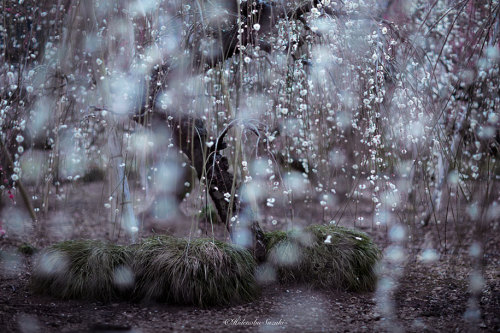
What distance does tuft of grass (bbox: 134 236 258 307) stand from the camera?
2484 millimetres

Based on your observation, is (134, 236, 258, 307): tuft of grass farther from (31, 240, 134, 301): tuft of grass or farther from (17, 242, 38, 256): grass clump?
(17, 242, 38, 256): grass clump

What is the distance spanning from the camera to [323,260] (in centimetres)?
294

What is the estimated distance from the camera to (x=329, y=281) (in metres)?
2.91

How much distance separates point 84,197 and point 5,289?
3719mm

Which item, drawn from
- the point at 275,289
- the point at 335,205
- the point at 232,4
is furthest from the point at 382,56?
the point at 335,205

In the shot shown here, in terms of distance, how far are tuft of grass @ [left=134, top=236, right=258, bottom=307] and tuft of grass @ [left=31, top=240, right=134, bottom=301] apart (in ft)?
0.31

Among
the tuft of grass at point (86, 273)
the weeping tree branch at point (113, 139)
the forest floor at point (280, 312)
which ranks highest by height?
the weeping tree branch at point (113, 139)

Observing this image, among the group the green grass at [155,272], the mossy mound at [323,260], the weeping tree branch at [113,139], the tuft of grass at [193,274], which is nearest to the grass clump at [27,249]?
the weeping tree branch at [113,139]

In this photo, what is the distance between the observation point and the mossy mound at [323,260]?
115 inches

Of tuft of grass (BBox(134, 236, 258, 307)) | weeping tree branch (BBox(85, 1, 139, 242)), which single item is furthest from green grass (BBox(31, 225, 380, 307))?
weeping tree branch (BBox(85, 1, 139, 242))

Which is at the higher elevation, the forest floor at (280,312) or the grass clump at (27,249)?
the grass clump at (27,249)

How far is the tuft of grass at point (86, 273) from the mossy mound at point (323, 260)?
0.95 metres

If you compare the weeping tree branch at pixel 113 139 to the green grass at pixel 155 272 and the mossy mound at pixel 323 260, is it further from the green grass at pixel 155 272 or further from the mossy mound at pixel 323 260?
the mossy mound at pixel 323 260

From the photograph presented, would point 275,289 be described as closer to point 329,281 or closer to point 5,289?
point 329,281
